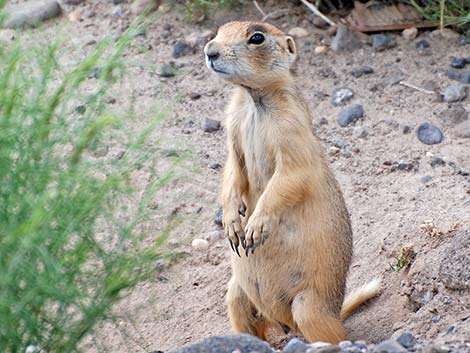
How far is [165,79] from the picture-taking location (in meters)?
7.68

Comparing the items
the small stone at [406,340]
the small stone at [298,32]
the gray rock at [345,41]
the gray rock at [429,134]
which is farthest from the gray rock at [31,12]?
the small stone at [406,340]

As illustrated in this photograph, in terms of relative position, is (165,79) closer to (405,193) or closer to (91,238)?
(405,193)

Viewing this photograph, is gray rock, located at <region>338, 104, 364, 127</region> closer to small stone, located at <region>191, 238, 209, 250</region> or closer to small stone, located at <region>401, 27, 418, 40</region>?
small stone, located at <region>401, 27, 418, 40</region>

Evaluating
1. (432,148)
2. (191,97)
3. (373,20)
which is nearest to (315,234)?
(432,148)

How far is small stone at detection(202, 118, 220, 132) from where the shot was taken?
7172mm

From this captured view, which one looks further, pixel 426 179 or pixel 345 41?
pixel 345 41

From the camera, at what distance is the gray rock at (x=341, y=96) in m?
7.27

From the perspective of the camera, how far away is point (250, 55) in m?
5.11

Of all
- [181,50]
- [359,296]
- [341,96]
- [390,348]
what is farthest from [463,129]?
[390,348]

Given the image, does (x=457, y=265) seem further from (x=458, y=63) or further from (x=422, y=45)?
(x=422, y=45)

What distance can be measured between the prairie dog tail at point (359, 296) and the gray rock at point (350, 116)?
1.64 metres

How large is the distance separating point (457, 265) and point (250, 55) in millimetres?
1393

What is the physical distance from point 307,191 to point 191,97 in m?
2.43

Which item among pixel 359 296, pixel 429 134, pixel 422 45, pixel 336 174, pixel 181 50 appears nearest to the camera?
pixel 359 296
